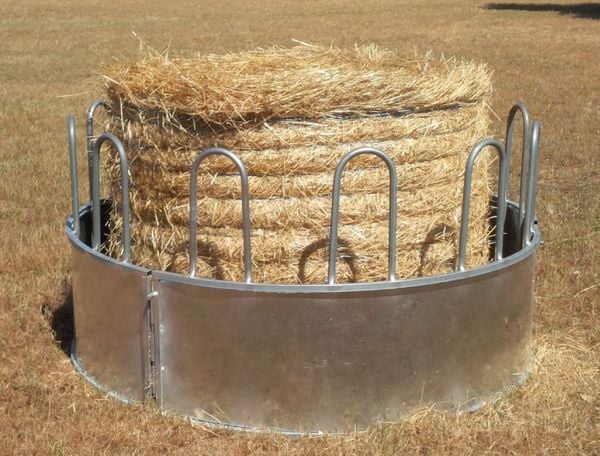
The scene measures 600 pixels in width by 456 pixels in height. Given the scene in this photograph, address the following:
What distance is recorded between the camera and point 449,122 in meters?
4.76

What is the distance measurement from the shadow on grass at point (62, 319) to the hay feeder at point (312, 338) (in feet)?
3.30

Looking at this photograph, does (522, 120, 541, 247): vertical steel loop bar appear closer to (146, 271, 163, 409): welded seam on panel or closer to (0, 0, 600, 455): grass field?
(0, 0, 600, 455): grass field

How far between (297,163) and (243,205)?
40 cm

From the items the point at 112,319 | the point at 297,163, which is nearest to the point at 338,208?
the point at 297,163

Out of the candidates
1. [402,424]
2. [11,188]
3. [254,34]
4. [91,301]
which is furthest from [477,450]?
[254,34]

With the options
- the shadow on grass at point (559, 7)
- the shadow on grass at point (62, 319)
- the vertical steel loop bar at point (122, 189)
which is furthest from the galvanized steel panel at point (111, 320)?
the shadow on grass at point (559, 7)

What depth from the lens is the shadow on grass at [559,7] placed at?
2895 centimetres

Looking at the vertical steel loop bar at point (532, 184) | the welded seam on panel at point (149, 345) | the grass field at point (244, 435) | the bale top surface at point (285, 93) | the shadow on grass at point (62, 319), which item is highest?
the bale top surface at point (285, 93)

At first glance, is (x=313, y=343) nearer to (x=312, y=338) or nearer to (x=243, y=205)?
(x=312, y=338)

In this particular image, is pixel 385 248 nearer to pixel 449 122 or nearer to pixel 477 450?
pixel 449 122

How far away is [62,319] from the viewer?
19.2 feet

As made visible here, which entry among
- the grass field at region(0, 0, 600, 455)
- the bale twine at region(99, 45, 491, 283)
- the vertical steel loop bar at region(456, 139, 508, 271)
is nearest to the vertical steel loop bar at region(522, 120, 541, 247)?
the vertical steel loop bar at region(456, 139, 508, 271)

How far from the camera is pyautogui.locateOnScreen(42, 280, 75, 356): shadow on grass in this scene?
554cm

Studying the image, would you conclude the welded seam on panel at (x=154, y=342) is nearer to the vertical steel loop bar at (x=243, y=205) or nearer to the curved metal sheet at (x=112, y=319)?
the curved metal sheet at (x=112, y=319)
